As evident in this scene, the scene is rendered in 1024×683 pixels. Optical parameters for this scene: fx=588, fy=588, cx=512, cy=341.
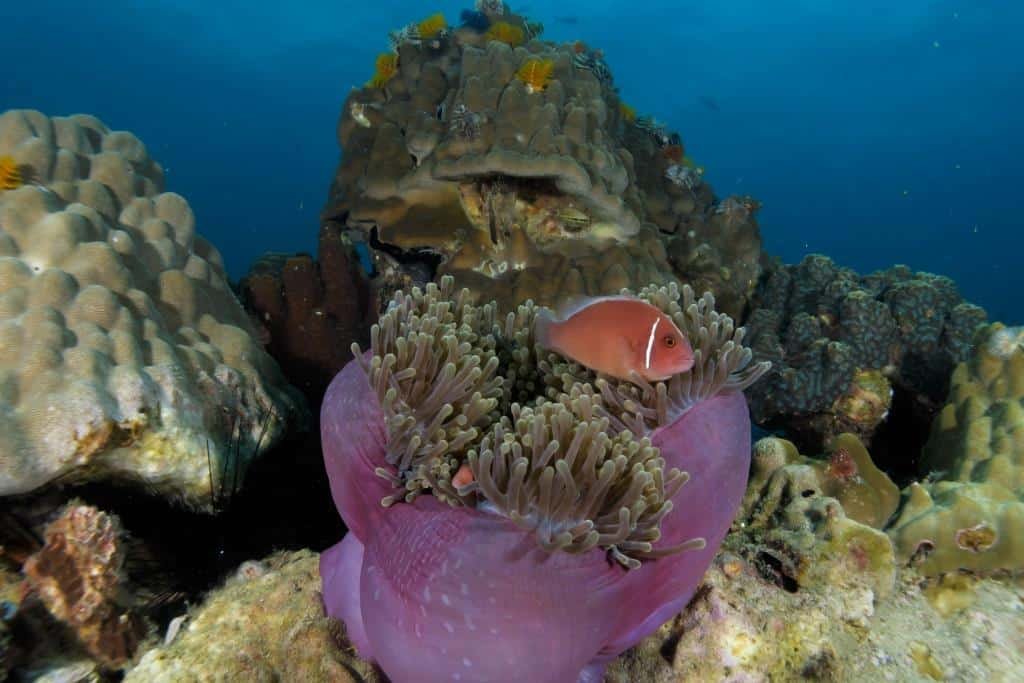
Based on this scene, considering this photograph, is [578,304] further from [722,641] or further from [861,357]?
[861,357]

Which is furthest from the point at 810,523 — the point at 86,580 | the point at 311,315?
the point at 311,315

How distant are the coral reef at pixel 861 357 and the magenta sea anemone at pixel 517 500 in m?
2.07

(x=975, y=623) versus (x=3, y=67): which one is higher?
(x=3, y=67)

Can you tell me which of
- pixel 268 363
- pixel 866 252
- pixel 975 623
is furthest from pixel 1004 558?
pixel 866 252

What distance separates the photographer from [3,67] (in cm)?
5397

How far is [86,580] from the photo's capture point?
7.36 feet

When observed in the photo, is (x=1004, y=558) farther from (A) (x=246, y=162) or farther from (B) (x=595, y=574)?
(A) (x=246, y=162)

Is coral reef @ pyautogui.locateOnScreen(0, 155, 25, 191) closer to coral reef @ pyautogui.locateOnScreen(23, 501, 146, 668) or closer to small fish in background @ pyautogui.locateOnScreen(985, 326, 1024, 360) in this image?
coral reef @ pyautogui.locateOnScreen(23, 501, 146, 668)

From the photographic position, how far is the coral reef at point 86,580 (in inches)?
87.1

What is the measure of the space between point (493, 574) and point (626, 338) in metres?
0.84

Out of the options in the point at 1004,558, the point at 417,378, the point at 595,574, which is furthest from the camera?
the point at 1004,558

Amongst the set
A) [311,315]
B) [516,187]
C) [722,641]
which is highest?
[516,187]

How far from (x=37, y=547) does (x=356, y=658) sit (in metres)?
1.43

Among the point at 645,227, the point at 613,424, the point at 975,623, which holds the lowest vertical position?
the point at 975,623
